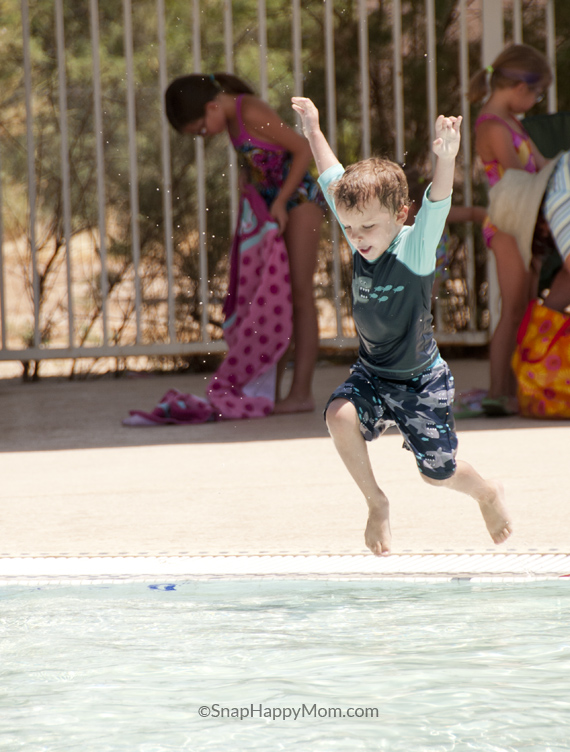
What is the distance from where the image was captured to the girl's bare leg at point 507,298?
5668 millimetres

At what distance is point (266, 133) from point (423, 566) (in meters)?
3.47

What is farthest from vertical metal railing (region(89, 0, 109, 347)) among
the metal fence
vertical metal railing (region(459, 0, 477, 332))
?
vertical metal railing (region(459, 0, 477, 332))

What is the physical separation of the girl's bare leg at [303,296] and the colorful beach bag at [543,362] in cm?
109

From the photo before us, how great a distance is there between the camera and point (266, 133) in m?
5.85

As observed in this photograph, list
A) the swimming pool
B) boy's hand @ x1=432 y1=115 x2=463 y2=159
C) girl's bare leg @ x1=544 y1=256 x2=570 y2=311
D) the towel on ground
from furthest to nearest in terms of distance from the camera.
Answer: the towel on ground, girl's bare leg @ x1=544 y1=256 x2=570 y2=311, boy's hand @ x1=432 y1=115 x2=463 y2=159, the swimming pool

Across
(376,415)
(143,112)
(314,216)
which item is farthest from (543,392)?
(143,112)

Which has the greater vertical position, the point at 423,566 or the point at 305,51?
the point at 305,51

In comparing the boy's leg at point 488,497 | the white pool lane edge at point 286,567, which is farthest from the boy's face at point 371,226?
the white pool lane edge at point 286,567

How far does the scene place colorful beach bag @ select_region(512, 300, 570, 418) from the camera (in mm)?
5474

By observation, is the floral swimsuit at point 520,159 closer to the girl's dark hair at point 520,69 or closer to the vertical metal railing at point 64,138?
the girl's dark hair at point 520,69

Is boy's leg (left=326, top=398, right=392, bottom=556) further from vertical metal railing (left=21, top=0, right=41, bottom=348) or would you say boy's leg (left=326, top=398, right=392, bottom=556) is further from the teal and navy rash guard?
vertical metal railing (left=21, top=0, right=41, bottom=348)

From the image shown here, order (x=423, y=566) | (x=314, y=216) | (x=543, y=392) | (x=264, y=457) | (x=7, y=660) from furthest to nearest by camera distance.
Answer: (x=314, y=216), (x=543, y=392), (x=264, y=457), (x=423, y=566), (x=7, y=660)

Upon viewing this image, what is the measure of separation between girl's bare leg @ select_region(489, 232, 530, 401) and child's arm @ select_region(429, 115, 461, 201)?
2.98m

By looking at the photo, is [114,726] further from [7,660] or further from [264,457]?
[264,457]
